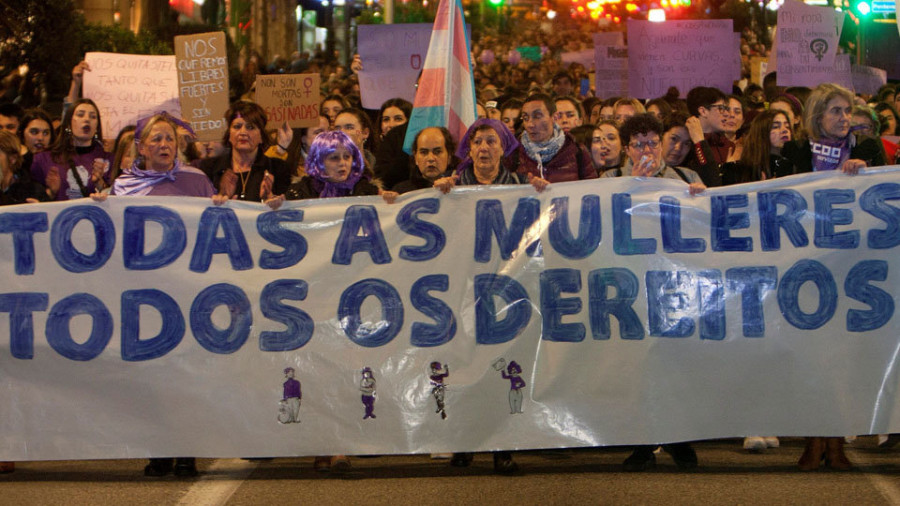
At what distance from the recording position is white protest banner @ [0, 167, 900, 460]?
21.0 feet

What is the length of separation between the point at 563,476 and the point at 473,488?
Result: 51cm

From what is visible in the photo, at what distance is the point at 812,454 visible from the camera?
6.53 meters

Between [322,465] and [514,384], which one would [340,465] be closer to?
[322,465]

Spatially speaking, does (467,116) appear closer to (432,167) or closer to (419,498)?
(432,167)

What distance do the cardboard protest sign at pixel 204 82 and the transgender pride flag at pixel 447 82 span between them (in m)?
1.89

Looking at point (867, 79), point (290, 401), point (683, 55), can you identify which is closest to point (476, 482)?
point (290, 401)

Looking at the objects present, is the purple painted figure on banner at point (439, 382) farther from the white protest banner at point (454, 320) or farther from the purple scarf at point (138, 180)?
the purple scarf at point (138, 180)

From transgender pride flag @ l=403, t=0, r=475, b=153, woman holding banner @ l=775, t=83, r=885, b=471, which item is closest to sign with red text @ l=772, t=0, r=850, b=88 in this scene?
transgender pride flag @ l=403, t=0, r=475, b=153

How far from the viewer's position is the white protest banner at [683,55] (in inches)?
469

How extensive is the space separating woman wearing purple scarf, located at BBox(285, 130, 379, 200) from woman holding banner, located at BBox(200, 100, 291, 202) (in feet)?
2.08

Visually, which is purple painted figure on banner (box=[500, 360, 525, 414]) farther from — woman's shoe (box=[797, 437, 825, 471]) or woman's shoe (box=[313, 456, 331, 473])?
woman's shoe (box=[797, 437, 825, 471])

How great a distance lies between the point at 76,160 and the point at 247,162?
50.7 inches

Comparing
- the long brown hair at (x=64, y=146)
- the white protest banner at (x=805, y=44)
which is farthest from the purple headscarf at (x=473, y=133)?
the white protest banner at (x=805, y=44)

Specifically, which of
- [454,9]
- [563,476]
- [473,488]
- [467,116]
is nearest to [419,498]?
[473,488]
